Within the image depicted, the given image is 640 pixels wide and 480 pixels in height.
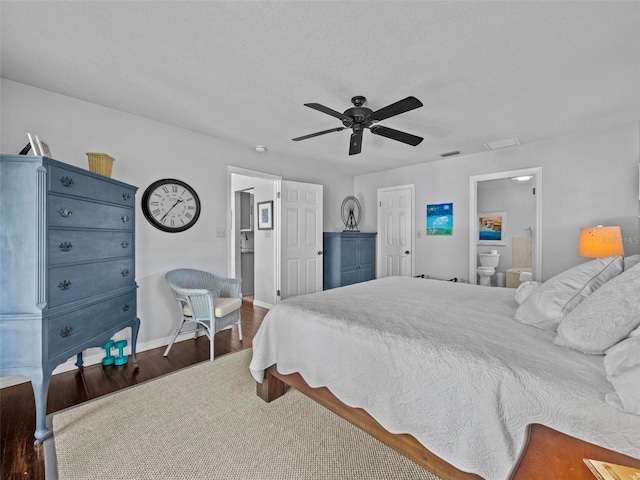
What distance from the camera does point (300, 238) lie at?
4.62 meters

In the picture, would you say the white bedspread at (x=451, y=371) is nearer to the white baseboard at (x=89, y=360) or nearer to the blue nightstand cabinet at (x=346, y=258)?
the white baseboard at (x=89, y=360)

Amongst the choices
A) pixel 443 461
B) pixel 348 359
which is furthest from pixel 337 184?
pixel 443 461

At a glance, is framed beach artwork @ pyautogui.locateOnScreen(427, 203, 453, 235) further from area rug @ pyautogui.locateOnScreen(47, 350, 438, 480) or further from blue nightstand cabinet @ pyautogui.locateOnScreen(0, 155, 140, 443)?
blue nightstand cabinet @ pyautogui.locateOnScreen(0, 155, 140, 443)

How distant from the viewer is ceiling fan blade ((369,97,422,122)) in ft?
6.49

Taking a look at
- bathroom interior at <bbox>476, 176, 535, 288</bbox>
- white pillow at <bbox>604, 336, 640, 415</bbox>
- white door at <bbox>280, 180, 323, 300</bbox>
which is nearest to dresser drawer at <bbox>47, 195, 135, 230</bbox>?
white door at <bbox>280, 180, 323, 300</bbox>

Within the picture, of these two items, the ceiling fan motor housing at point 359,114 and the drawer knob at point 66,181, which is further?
the ceiling fan motor housing at point 359,114

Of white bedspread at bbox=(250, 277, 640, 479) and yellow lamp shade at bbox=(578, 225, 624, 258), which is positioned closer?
white bedspread at bbox=(250, 277, 640, 479)

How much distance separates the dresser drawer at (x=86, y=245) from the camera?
184 centimetres

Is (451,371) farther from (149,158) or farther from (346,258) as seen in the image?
(346,258)

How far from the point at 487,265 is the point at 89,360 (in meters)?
6.46

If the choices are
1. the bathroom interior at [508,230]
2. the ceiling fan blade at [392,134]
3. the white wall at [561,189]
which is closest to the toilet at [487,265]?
the bathroom interior at [508,230]

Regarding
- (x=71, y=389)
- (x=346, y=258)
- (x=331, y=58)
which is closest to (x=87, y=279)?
(x=71, y=389)

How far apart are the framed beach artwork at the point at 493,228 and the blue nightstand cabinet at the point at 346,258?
255 cm

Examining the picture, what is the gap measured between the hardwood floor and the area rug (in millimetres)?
129
